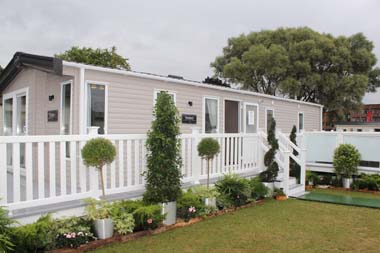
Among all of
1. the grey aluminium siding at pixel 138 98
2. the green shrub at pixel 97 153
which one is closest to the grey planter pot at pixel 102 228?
the green shrub at pixel 97 153

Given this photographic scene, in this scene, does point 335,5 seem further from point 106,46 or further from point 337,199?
point 106,46

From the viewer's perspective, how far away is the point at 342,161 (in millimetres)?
8672

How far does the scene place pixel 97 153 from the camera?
13.3 ft

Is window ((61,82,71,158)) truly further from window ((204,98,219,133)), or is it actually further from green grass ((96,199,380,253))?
window ((204,98,219,133))

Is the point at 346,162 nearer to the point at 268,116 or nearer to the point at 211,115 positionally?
the point at 268,116

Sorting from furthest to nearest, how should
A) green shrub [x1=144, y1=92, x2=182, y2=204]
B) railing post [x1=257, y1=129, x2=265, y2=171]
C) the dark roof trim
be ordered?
railing post [x1=257, y1=129, x2=265, y2=171]
the dark roof trim
green shrub [x1=144, y1=92, x2=182, y2=204]

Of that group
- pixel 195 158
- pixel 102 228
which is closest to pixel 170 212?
pixel 102 228

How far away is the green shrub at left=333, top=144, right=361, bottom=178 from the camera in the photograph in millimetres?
8578

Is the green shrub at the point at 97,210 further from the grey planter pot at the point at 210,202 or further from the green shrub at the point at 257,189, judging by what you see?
the green shrub at the point at 257,189

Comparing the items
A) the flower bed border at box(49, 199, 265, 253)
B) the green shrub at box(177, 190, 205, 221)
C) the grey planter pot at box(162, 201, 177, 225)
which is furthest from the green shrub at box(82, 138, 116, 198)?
the green shrub at box(177, 190, 205, 221)

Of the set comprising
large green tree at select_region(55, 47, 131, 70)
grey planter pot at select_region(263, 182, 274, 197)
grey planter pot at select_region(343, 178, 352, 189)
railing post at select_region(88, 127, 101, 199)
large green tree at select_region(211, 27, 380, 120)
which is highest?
large green tree at select_region(55, 47, 131, 70)

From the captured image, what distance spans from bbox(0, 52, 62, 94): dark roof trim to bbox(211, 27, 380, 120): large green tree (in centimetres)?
1471

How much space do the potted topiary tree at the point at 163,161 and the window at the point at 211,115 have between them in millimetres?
4177

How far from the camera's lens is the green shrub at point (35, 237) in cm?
331
